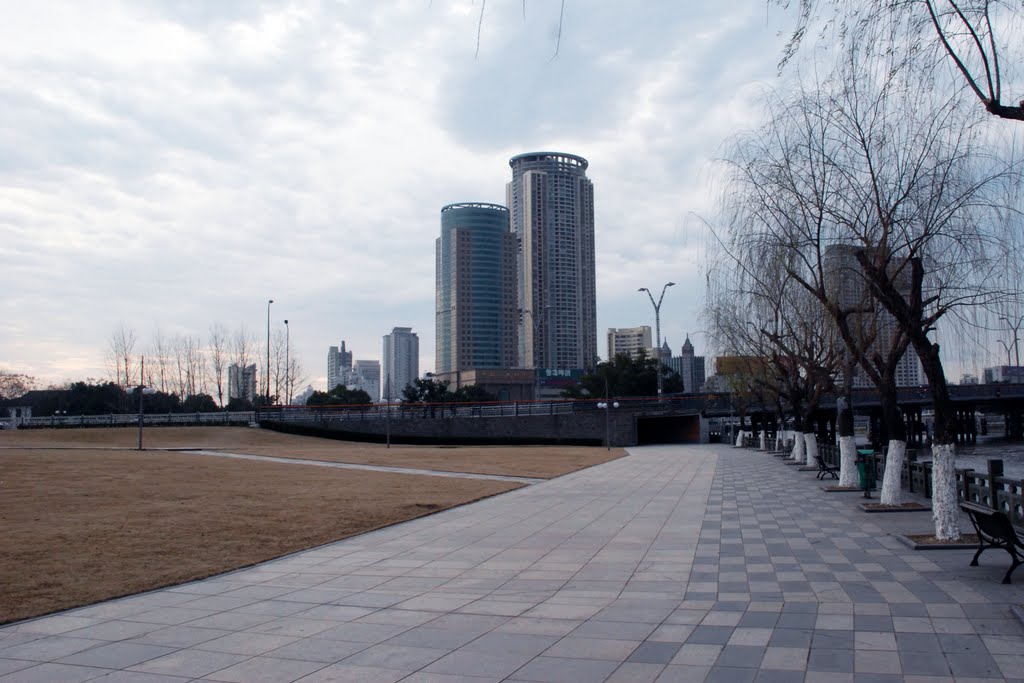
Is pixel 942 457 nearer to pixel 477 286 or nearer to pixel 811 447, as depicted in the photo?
pixel 811 447

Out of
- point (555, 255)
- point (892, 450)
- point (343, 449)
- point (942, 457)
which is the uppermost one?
point (555, 255)

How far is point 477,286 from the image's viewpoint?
126 meters

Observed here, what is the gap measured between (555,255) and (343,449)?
274 ft

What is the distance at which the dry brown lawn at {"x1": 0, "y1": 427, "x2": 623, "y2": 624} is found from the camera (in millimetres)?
9227

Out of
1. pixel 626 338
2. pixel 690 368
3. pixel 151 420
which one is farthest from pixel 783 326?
pixel 626 338

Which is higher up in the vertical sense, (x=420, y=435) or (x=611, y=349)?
(x=611, y=349)

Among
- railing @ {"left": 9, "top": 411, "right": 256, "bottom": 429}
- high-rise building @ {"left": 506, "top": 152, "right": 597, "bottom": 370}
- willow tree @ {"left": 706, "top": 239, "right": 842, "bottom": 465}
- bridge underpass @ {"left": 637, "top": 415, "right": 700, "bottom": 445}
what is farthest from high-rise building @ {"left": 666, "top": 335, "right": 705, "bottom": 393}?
willow tree @ {"left": 706, "top": 239, "right": 842, "bottom": 465}

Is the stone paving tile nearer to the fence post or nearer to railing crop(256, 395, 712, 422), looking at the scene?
the fence post

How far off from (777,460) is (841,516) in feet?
68.3

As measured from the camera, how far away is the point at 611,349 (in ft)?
582

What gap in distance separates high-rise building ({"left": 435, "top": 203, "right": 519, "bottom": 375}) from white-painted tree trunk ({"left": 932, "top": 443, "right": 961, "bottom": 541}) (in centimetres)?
10959

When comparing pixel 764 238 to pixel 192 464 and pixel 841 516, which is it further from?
pixel 192 464

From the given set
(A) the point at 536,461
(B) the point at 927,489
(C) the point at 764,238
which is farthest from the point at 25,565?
(A) the point at 536,461

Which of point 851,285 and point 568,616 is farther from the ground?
point 851,285
